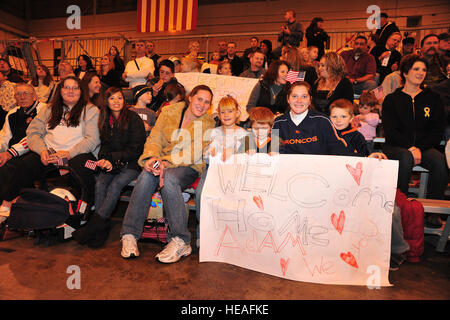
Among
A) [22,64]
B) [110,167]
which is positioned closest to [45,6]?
[22,64]

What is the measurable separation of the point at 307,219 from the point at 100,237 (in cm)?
193

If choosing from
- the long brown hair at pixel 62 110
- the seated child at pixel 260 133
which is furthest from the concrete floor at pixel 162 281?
the long brown hair at pixel 62 110

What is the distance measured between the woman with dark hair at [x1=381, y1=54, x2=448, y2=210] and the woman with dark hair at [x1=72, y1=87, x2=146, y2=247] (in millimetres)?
2729

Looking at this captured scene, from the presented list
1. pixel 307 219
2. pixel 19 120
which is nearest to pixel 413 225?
pixel 307 219

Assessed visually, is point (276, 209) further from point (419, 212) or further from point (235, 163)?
point (419, 212)

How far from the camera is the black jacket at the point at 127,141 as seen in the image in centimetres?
337

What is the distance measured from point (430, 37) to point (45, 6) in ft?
59.8

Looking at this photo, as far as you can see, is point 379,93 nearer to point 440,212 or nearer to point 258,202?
point 440,212

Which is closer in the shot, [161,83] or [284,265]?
[284,265]

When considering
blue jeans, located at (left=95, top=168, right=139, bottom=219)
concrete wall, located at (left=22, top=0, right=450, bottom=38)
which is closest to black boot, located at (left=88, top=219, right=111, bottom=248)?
blue jeans, located at (left=95, top=168, right=139, bottom=219)

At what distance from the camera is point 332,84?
158 inches

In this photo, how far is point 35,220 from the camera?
2885 mm

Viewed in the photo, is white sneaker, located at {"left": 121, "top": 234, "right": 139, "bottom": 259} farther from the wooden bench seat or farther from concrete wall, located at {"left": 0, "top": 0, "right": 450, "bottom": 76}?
concrete wall, located at {"left": 0, "top": 0, "right": 450, "bottom": 76}

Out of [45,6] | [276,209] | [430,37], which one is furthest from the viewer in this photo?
[45,6]
